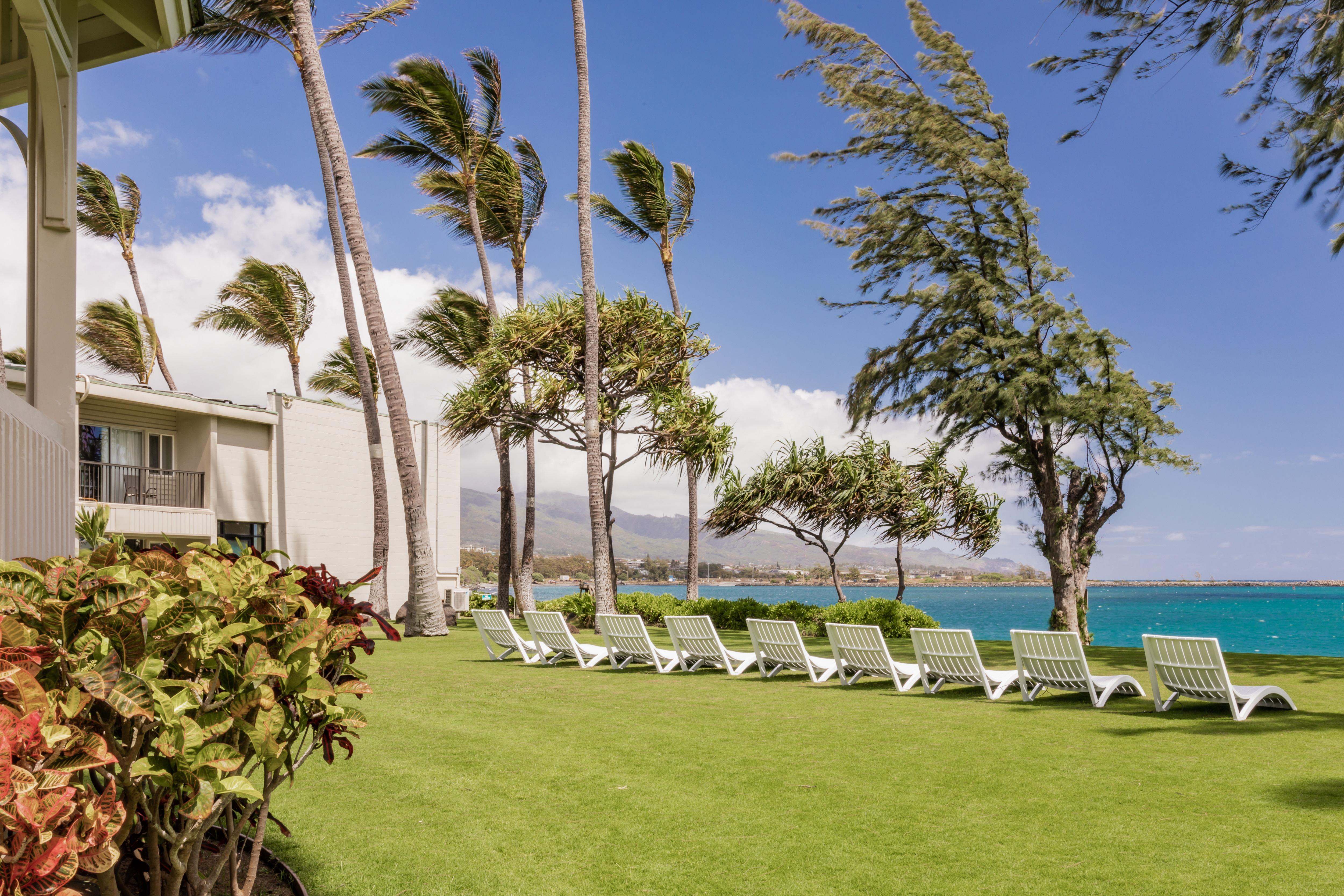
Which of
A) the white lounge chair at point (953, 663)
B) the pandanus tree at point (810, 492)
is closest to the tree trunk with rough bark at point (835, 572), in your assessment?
the pandanus tree at point (810, 492)

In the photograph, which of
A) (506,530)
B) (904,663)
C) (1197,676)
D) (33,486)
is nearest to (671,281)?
(506,530)

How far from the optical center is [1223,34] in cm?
1272

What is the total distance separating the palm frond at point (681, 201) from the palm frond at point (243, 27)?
11.8 m

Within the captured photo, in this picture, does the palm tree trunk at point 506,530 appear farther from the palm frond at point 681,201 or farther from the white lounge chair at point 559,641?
the white lounge chair at point 559,641

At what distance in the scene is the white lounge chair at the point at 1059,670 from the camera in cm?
971

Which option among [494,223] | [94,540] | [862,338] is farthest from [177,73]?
A: [94,540]

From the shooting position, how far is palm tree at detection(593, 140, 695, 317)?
26.2m

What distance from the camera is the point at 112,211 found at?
34531 millimetres

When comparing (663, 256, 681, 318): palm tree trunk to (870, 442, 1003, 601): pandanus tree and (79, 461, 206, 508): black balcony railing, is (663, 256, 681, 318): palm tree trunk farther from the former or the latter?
(79, 461, 206, 508): black balcony railing

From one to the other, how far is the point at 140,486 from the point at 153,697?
2423cm

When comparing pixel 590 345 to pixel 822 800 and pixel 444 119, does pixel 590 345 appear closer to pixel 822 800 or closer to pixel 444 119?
pixel 444 119

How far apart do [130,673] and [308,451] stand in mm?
27339

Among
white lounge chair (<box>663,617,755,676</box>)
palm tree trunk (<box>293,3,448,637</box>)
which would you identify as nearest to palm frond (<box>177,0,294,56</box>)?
palm tree trunk (<box>293,3,448,637</box>)

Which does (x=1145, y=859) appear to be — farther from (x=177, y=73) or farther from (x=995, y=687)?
(x=177, y=73)
